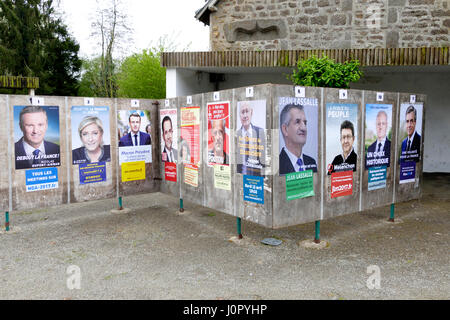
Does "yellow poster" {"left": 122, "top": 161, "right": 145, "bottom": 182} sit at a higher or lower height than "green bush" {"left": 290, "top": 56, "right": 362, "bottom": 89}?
lower

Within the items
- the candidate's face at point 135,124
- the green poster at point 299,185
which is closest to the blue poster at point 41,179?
the candidate's face at point 135,124

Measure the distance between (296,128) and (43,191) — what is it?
4050mm

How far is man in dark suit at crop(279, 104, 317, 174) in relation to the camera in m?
4.93

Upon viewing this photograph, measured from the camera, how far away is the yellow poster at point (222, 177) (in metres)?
5.72

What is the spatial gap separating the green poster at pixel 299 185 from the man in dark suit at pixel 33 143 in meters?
3.76

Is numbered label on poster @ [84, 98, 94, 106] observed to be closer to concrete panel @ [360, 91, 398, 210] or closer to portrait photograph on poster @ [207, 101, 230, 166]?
portrait photograph on poster @ [207, 101, 230, 166]

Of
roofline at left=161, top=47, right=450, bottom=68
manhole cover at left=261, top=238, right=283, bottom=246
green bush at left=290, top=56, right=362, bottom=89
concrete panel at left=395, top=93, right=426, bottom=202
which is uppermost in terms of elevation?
roofline at left=161, top=47, right=450, bottom=68

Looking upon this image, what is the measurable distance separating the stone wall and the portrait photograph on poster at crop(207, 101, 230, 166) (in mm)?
7512

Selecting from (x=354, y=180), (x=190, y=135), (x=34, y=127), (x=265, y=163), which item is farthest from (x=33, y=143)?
(x=354, y=180)

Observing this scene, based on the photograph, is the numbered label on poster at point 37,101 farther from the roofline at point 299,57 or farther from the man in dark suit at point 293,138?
the roofline at point 299,57

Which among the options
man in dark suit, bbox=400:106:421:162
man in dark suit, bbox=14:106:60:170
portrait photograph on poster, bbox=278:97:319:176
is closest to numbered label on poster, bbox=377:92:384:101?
man in dark suit, bbox=400:106:421:162

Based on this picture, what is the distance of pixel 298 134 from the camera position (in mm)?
5082

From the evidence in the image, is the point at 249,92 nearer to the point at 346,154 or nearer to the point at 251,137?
the point at 251,137

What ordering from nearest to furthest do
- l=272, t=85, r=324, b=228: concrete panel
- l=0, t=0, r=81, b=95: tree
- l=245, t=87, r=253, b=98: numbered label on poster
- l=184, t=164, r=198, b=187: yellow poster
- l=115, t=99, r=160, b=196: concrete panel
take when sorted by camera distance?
l=272, t=85, r=324, b=228: concrete panel
l=245, t=87, r=253, b=98: numbered label on poster
l=184, t=164, r=198, b=187: yellow poster
l=115, t=99, r=160, b=196: concrete panel
l=0, t=0, r=81, b=95: tree
